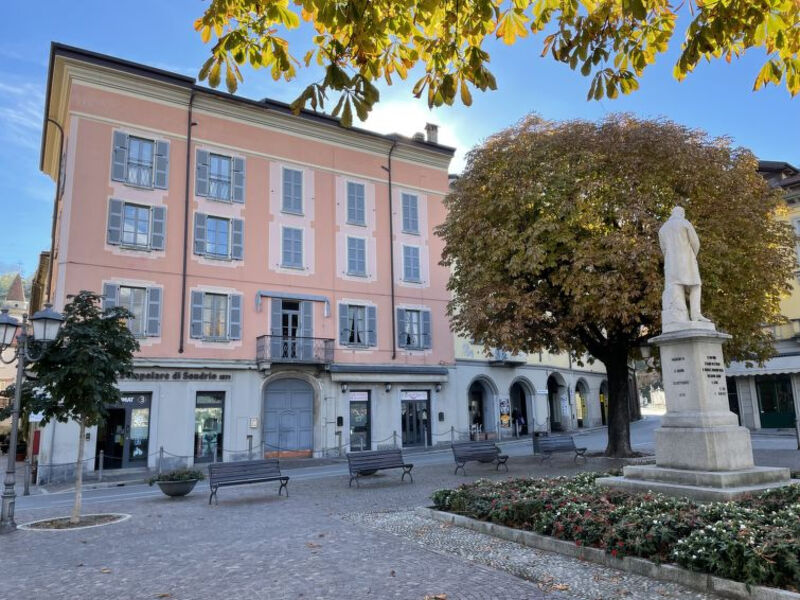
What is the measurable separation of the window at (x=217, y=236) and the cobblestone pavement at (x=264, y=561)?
1476 centimetres

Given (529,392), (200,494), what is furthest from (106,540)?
(529,392)

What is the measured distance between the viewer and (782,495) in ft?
26.3

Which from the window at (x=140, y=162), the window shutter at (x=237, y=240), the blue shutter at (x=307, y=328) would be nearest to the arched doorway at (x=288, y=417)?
the blue shutter at (x=307, y=328)

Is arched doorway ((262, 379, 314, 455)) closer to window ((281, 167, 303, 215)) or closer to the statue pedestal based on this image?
window ((281, 167, 303, 215))

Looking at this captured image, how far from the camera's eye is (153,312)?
78.1 feet

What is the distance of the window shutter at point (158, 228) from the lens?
2439cm

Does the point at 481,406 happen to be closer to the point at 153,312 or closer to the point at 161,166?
the point at 153,312

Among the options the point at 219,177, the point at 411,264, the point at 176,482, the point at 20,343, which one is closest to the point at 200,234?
the point at 219,177

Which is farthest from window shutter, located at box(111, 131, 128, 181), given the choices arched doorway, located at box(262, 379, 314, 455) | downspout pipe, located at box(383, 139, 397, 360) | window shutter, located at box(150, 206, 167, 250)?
downspout pipe, located at box(383, 139, 397, 360)

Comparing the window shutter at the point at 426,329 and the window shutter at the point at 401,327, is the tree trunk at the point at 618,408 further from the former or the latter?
the window shutter at the point at 426,329

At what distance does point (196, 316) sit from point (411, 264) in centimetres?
1131

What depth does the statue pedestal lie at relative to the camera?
8.93 metres

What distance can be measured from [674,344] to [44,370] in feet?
37.4

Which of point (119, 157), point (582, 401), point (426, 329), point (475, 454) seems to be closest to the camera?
point (475, 454)
